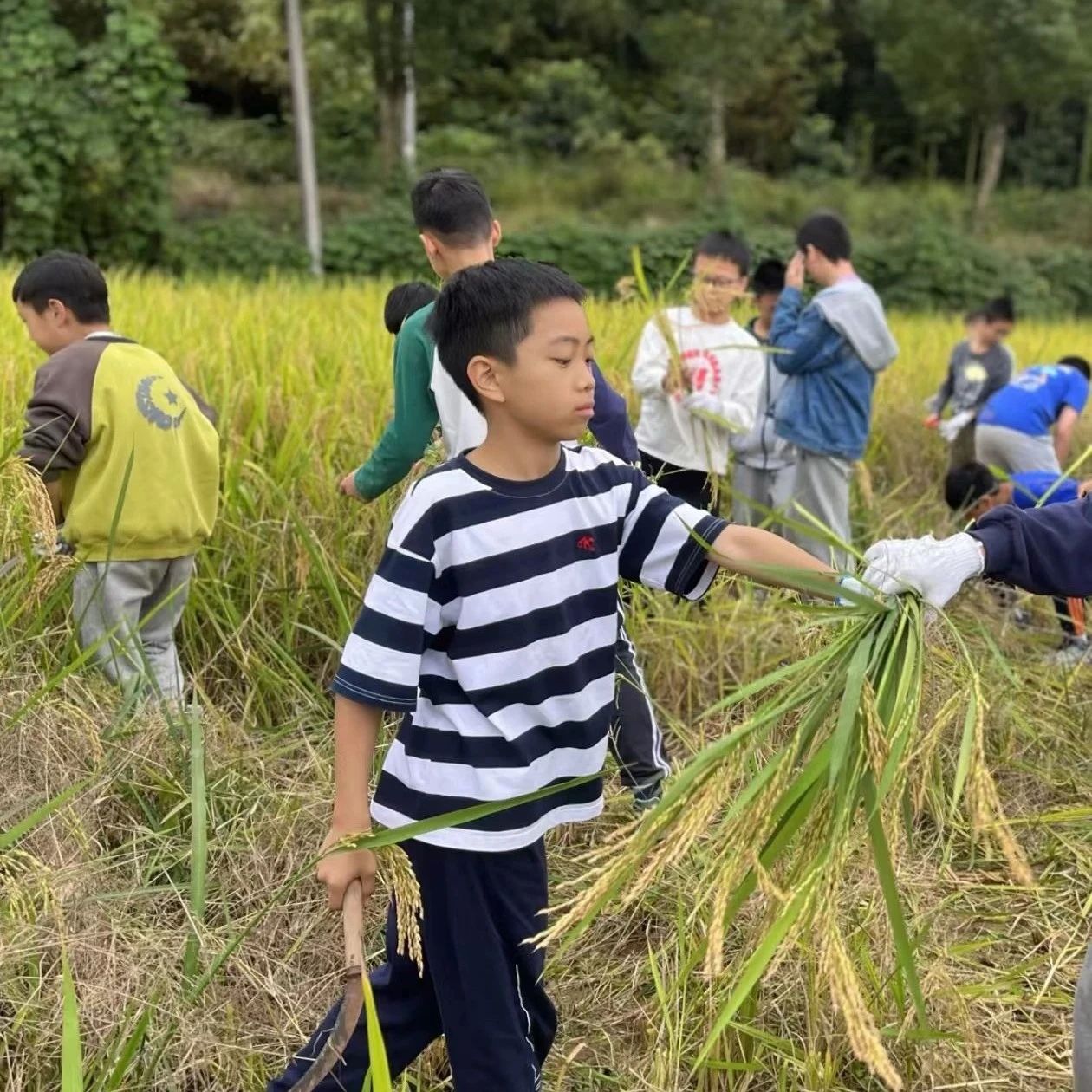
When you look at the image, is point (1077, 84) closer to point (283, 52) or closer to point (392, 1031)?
point (283, 52)

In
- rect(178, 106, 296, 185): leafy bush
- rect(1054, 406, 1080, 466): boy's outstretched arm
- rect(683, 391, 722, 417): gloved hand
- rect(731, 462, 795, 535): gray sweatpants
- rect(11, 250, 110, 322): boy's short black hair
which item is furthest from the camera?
rect(178, 106, 296, 185): leafy bush

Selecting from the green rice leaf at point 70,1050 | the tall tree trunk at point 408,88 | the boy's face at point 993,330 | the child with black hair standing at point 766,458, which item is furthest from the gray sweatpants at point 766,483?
the tall tree trunk at point 408,88

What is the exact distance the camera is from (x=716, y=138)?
Answer: 17.0m

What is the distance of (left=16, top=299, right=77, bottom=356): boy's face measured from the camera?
9.30ft

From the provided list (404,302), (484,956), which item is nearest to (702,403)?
(404,302)

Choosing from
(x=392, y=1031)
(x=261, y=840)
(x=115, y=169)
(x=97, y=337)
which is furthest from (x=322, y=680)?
(x=115, y=169)

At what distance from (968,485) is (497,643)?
3.28 metres

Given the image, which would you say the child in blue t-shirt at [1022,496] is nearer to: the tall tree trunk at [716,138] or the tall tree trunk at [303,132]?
the tall tree trunk at [303,132]

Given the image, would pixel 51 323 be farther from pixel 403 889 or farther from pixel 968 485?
pixel 968 485

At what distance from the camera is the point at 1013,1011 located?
207cm

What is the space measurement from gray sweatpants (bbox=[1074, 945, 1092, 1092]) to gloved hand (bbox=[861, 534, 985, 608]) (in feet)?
1.55

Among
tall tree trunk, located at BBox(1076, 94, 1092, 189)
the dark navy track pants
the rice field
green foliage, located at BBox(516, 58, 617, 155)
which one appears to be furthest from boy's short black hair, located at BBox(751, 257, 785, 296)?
tall tree trunk, located at BBox(1076, 94, 1092, 189)

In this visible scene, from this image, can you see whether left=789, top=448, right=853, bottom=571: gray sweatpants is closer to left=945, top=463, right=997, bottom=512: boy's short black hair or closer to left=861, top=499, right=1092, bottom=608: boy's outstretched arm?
left=945, top=463, right=997, bottom=512: boy's short black hair

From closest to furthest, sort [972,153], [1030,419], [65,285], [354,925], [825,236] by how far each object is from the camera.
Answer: [354,925]
[65,285]
[825,236]
[1030,419]
[972,153]
